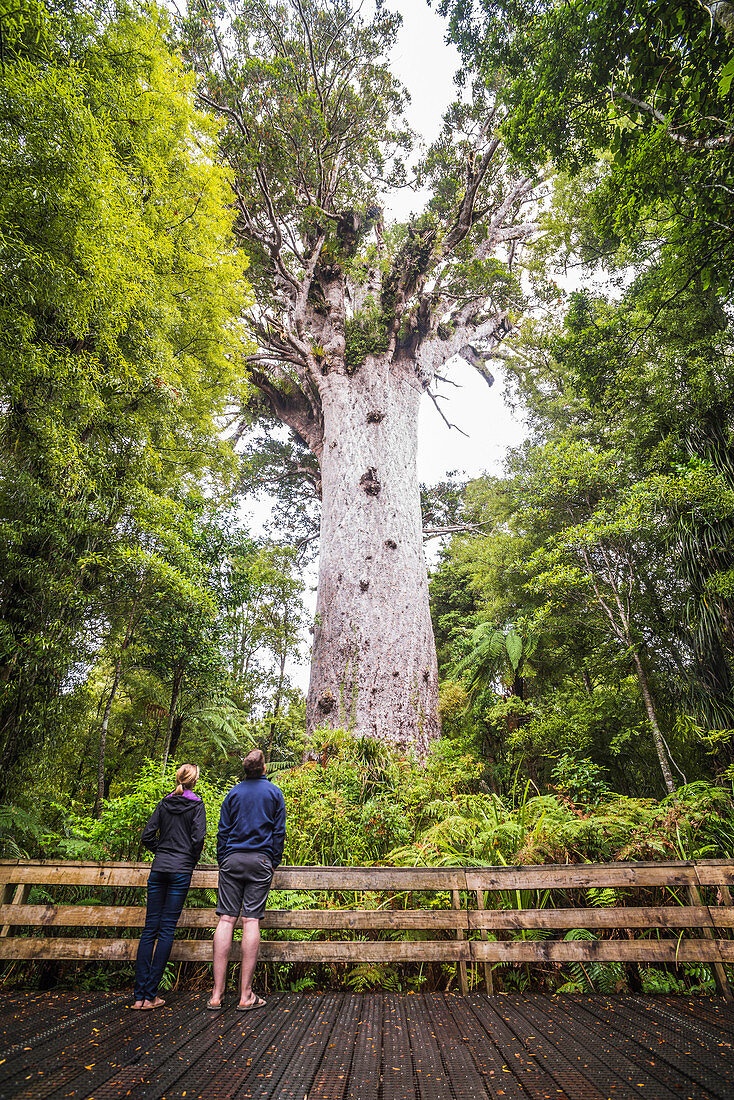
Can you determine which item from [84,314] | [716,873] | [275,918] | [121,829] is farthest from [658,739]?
[84,314]

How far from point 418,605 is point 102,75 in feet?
19.7

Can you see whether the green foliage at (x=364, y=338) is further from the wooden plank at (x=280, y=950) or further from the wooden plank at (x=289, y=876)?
the wooden plank at (x=280, y=950)

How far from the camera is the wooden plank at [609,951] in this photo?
8.07ft

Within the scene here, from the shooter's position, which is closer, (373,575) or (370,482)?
(373,575)

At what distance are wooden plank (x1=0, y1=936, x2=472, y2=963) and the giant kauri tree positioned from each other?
3219mm

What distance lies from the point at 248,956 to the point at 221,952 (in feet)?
0.46

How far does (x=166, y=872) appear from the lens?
8.62ft

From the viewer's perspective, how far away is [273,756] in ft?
29.4

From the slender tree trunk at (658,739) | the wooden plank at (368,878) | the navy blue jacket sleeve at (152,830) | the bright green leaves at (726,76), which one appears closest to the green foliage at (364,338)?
the bright green leaves at (726,76)

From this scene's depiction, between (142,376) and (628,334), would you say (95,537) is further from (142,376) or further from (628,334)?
(628,334)

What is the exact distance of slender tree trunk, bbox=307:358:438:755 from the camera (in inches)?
230

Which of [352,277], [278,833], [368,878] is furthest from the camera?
[352,277]

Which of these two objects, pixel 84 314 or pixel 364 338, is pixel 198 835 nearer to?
pixel 84 314

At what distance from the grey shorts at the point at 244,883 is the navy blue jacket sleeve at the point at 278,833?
0.16ft
